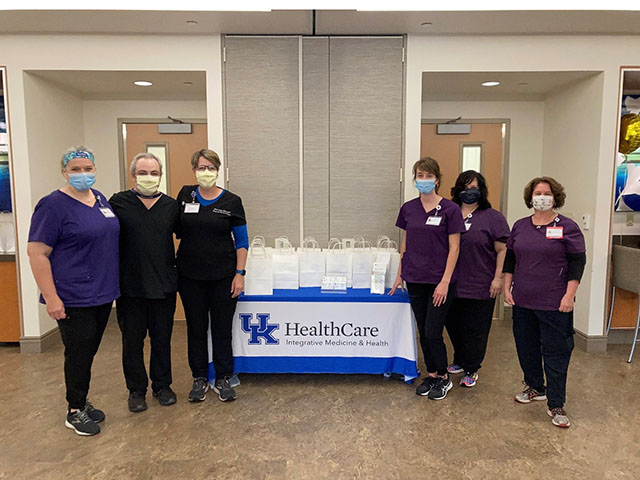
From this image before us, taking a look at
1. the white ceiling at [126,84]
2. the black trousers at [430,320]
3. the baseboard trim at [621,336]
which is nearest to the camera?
the black trousers at [430,320]

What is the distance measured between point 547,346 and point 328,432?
4.46ft

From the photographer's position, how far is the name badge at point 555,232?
2543mm

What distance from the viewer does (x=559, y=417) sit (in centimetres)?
269

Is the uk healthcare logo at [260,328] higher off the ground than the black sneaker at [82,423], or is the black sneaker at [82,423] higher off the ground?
the uk healthcare logo at [260,328]

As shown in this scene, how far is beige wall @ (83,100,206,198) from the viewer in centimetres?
457

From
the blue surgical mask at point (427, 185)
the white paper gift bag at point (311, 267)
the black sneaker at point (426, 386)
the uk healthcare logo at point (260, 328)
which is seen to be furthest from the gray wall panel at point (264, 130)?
the black sneaker at point (426, 386)

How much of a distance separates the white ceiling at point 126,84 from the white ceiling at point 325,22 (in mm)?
313

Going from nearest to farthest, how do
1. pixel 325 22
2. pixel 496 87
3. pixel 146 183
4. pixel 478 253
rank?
pixel 146 183, pixel 478 253, pixel 325 22, pixel 496 87

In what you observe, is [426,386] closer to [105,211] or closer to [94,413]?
[94,413]

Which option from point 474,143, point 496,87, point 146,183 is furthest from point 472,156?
point 146,183

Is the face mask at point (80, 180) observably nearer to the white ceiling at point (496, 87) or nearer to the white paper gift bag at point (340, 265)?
the white paper gift bag at point (340, 265)

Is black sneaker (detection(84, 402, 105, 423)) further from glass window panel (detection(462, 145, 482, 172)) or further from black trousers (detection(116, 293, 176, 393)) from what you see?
glass window panel (detection(462, 145, 482, 172))

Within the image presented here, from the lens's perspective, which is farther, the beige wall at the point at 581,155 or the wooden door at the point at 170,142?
the wooden door at the point at 170,142
